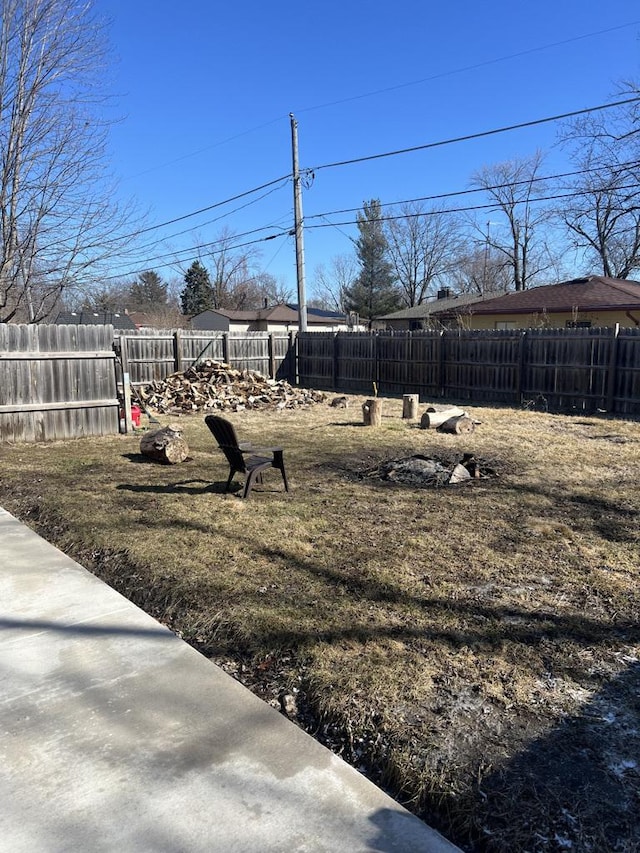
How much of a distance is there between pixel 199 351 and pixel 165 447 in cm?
1089

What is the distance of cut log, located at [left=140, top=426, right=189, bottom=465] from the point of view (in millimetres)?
8140

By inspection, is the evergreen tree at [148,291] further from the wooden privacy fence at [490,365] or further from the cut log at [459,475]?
the cut log at [459,475]

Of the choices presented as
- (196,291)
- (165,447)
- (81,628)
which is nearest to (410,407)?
(165,447)

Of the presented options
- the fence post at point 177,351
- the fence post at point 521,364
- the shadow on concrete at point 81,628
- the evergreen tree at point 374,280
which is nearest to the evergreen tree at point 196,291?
the evergreen tree at point 374,280

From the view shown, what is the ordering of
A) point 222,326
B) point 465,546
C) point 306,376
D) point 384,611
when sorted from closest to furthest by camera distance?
1. point 384,611
2. point 465,546
3. point 306,376
4. point 222,326

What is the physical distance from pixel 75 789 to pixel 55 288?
957 cm

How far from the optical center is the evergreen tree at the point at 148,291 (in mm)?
72500

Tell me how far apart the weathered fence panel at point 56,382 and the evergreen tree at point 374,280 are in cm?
3601

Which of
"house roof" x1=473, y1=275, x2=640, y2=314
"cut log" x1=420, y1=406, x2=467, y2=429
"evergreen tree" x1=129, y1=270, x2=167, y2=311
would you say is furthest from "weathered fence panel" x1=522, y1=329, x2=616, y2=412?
"evergreen tree" x1=129, y1=270, x2=167, y2=311

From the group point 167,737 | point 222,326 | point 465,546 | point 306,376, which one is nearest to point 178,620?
point 167,737

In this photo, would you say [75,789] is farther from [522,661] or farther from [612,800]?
[522,661]

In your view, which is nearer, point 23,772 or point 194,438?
point 23,772

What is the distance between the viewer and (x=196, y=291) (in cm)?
6425

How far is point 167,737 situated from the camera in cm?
249
